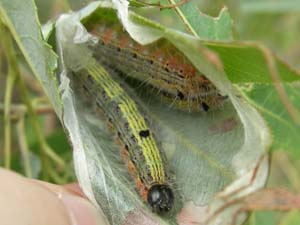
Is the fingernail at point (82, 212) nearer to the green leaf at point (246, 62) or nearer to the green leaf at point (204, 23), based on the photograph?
the green leaf at point (246, 62)

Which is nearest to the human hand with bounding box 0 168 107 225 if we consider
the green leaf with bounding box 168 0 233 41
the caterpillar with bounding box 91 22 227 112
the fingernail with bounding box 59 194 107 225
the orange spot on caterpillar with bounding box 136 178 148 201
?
the fingernail with bounding box 59 194 107 225

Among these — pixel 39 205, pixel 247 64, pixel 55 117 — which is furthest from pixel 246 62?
pixel 55 117

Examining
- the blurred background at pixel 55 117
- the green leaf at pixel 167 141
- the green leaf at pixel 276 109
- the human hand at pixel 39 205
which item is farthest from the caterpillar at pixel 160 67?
the human hand at pixel 39 205

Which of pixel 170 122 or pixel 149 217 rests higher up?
pixel 170 122

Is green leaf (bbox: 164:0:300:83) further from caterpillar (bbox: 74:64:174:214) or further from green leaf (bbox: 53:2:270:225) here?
caterpillar (bbox: 74:64:174:214)

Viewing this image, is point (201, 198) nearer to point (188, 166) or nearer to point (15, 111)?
point (188, 166)

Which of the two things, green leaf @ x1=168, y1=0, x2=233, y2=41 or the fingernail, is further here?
green leaf @ x1=168, y1=0, x2=233, y2=41

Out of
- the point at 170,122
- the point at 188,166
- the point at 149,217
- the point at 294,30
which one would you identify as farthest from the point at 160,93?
the point at 294,30

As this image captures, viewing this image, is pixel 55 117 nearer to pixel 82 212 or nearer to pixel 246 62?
pixel 82 212
